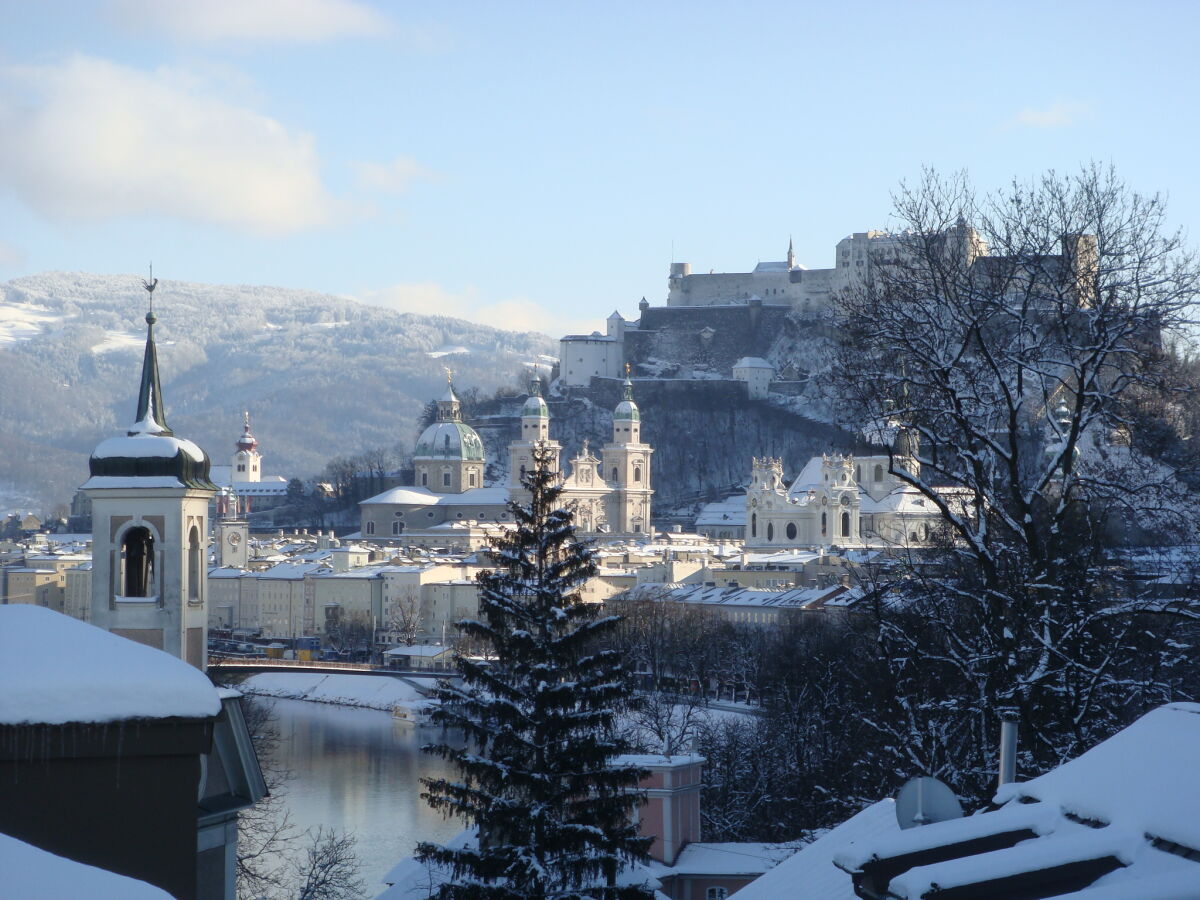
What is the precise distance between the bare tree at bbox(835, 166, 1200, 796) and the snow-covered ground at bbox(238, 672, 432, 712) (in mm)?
38105

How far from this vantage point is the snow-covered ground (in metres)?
47.5

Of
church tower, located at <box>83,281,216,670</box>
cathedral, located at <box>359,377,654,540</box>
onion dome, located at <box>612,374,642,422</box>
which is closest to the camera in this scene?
church tower, located at <box>83,281,216,670</box>

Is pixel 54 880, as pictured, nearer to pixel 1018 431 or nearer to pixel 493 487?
pixel 1018 431

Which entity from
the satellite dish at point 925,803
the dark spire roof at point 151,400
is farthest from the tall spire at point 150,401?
the satellite dish at point 925,803

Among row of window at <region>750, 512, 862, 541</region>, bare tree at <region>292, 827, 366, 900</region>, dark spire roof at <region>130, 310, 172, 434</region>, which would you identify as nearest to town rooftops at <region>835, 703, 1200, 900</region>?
bare tree at <region>292, 827, 366, 900</region>

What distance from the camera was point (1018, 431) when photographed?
8250 mm

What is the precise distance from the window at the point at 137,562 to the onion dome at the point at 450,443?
241ft

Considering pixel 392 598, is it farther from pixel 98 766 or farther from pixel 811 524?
pixel 98 766

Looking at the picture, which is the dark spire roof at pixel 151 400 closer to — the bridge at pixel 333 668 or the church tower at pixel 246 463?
the bridge at pixel 333 668

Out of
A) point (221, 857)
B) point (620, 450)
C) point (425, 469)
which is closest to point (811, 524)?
point (620, 450)

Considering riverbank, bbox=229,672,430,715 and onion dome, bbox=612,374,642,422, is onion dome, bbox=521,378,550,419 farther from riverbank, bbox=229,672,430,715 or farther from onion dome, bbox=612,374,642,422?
riverbank, bbox=229,672,430,715

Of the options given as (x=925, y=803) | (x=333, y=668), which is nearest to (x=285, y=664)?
(x=333, y=668)

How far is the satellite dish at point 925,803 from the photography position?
5699 mm

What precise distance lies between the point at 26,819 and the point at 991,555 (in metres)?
4.92
